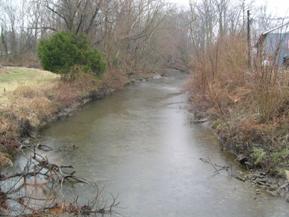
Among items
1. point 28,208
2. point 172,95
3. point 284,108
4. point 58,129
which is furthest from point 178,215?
point 172,95

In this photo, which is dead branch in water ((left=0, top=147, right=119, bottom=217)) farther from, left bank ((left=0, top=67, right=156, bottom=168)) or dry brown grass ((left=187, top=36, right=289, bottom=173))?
dry brown grass ((left=187, top=36, right=289, bottom=173))

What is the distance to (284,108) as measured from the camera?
484 inches

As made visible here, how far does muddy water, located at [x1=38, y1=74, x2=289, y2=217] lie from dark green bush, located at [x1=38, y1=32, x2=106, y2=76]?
199 inches

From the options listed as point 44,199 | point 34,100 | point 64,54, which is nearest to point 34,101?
point 34,100

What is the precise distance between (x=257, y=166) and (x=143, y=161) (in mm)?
3004

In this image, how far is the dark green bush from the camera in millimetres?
24453

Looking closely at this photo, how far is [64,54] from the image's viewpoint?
2453cm

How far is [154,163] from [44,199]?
13.1 ft

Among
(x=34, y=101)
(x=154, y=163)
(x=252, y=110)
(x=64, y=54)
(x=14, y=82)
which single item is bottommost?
(x=154, y=163)

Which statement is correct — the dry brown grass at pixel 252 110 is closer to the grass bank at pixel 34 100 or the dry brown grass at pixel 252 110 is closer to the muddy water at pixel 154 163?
the muddy water at pixel 154 163

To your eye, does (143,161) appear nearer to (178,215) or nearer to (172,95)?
(178,215)

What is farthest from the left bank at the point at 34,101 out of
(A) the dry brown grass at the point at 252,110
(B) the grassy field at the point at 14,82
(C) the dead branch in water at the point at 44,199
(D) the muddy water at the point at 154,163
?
(A) the dry brown grass at the point at 252,110

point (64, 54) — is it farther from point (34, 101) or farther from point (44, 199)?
point (44, 199)

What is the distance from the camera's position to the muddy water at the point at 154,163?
28.1ft
